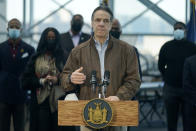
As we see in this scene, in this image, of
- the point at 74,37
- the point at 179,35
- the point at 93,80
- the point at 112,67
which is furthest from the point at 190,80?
the point at 74,37

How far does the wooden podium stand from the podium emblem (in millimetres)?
29

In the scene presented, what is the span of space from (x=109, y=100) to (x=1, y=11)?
921cm

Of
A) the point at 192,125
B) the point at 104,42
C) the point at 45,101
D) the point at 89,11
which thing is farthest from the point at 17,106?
the point at 89,11

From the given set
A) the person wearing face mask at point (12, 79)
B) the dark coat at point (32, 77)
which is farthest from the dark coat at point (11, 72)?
the dark coat at point (32, 77)

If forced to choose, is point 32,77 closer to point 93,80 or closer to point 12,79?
point 12,79

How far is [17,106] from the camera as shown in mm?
6402

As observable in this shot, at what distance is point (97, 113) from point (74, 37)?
14.7 ft

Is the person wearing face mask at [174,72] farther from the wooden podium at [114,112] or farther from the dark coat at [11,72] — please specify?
the wooden podium at [114,112]

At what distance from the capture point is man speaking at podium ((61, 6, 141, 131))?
375cm

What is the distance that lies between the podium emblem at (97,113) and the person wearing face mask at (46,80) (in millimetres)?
2393

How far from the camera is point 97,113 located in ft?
11.1

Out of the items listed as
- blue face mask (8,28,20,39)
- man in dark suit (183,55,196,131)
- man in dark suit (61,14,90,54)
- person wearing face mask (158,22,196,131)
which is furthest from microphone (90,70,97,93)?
man in dark suit (61,14,90,54)

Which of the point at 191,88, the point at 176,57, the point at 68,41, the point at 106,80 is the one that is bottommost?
the point at 191,88

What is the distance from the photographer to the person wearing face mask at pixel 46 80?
A: 18.9 feet
